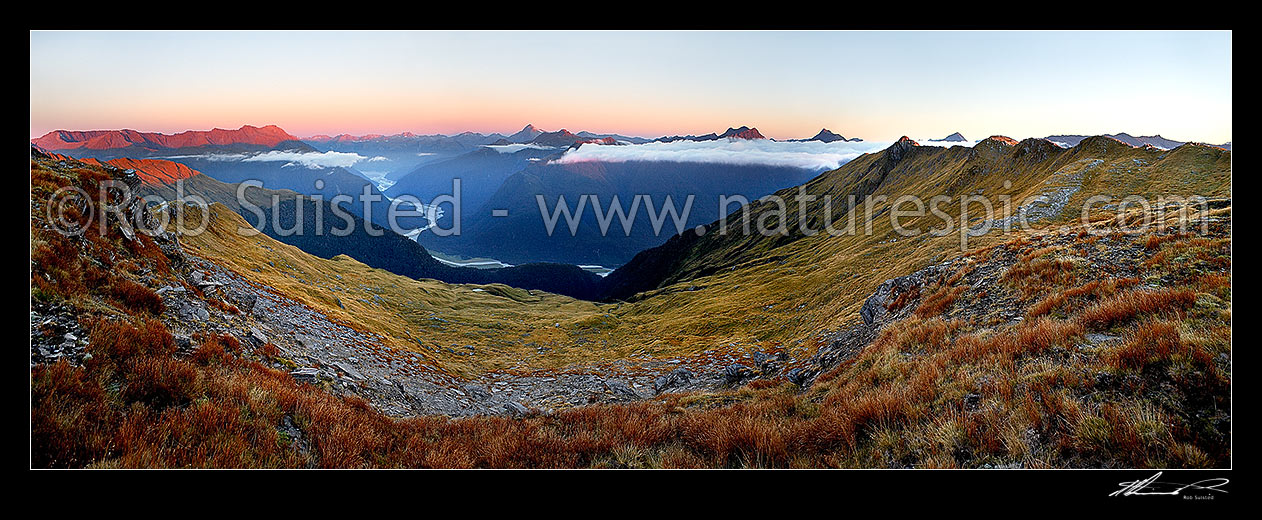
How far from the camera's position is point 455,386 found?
21109 millimetres

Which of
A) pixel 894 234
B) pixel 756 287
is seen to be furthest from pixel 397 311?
pixel 894 234

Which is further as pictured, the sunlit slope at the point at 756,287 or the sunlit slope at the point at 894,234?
the sunlit slope at the point at 894,234
